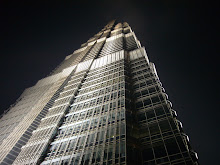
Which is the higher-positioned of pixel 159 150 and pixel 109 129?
pixel 109 129

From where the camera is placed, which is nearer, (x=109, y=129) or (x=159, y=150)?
(x=159, y=150)

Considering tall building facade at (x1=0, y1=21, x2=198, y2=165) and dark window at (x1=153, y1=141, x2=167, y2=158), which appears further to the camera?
tall building facade at (x1=0, y1=21, x2=198, y2=165)

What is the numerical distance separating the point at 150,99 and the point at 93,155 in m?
15.5

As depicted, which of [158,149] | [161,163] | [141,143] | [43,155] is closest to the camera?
[161,163]

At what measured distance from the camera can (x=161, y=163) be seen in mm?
21125

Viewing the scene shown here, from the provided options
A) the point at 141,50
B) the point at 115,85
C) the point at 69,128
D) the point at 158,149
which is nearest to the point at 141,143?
the point at 158,149

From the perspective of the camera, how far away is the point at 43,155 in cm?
3044

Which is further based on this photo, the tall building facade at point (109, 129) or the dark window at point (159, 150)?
the tall building facade at point (109, 129)

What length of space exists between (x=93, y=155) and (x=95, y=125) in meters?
7.10

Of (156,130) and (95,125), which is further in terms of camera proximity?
(95,125)

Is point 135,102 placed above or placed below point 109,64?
below

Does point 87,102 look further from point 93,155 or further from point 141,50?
point 141,50

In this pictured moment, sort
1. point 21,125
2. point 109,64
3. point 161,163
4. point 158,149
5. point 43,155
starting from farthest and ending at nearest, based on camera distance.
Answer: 1. point 109,64
2. point 21,125
3. point 43,155
4. point 158,149
5. point 161,163

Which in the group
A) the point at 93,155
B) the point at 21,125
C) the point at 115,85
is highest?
the point at 115,85
